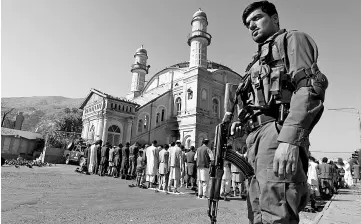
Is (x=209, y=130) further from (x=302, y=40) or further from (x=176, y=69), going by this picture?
(x=302, y=40)

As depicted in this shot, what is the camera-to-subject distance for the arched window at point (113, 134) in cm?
2327

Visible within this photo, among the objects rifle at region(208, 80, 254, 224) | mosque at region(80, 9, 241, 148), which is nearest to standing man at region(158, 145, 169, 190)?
rifle at region(208, 80, 254, 224)

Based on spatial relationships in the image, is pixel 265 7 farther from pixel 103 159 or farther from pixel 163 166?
pixel 103 159

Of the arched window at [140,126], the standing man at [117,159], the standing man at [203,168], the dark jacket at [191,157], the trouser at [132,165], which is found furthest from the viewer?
the arched window at [140,126]

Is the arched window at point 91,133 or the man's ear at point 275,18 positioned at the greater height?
the arched window at point 91,133

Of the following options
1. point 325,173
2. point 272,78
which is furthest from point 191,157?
point 272,78

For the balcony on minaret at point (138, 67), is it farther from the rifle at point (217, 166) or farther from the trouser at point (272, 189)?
the trouser at point (272, 189)

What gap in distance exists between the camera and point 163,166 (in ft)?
30.0

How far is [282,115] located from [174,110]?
2636cm

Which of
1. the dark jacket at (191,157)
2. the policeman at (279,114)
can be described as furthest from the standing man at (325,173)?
the policeman at (279,114)

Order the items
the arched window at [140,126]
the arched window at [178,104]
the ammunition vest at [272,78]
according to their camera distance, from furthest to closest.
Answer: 1. the arched window at [178,104]
2. the arched window at [140,126]
3. the ammunition vest at [272,78]

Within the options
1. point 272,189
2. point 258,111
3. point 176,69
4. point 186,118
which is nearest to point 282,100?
point 258,111

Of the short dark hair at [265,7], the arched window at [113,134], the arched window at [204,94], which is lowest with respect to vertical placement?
the short dark hair at [265,7]

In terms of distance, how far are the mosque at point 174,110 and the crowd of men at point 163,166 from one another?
9296 millimetres
